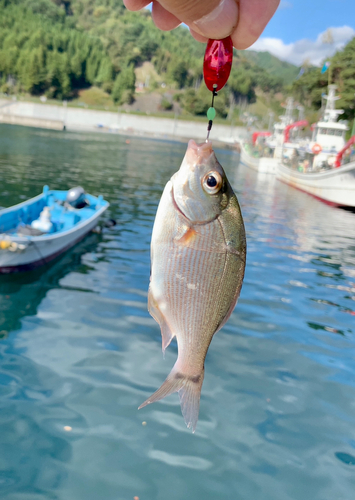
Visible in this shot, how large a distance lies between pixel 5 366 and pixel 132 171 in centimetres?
3156

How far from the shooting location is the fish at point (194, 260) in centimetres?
223

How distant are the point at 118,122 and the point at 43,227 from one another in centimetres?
9753

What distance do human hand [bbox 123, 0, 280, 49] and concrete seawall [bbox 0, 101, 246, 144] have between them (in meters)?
100

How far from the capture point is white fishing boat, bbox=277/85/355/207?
30484 millimetres

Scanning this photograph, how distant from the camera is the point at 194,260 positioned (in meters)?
2.29

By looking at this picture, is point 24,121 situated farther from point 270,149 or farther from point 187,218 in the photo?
point 187,218

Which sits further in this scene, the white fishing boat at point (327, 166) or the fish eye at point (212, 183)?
the white fishing boat at point (327, 166)

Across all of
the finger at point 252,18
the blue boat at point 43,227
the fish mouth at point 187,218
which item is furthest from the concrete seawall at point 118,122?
the finger at point 252,18

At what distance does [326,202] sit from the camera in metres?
32.8

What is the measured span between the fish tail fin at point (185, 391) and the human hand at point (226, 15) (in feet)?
5.53

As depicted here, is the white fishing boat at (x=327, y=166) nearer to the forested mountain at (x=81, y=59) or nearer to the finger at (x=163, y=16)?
the finger at (x=163, y=16)

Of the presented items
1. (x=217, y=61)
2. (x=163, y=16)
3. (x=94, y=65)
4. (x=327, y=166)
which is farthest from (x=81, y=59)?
(x=217, y=61)

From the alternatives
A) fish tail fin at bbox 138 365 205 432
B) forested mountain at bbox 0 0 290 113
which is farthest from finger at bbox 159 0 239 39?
forested mountain at bbox 0 0 290 113

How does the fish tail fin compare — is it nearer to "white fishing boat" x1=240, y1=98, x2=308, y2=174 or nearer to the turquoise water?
the turquoise water
